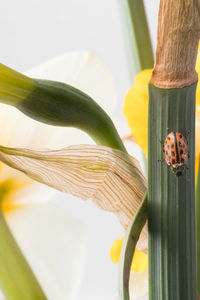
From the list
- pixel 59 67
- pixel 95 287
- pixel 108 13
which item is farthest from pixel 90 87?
pixel 108 13

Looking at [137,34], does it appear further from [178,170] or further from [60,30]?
[60,30]

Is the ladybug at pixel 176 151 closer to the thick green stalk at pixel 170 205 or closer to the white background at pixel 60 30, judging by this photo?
the thick green stalk at pixel 170 205

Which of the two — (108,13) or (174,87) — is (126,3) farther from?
(108,13)

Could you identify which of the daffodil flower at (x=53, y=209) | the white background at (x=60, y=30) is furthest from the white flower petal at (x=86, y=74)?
the white background at (x=60, y=30)

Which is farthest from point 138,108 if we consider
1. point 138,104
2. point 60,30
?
point 60,30

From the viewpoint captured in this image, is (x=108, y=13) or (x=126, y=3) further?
(x=108, y=13)

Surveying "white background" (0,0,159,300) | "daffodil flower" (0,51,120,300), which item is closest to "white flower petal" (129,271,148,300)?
"daffodil flower" (0,51,120,300)
